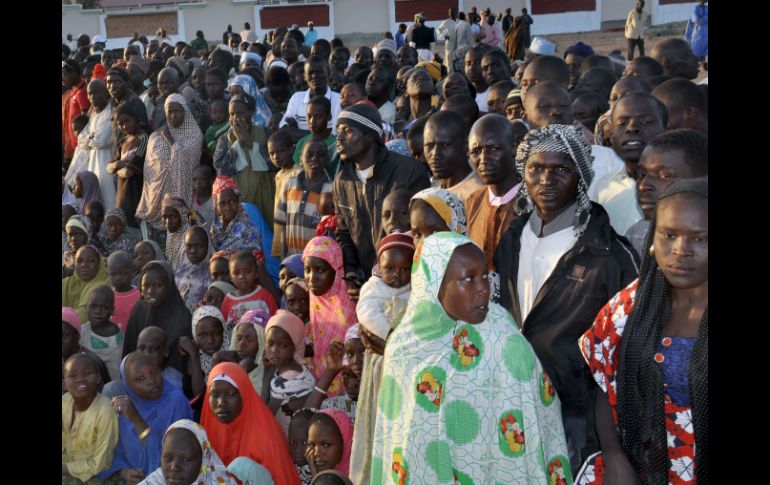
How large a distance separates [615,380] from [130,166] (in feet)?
21.8

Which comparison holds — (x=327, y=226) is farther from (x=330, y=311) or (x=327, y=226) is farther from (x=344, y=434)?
(x=344, y=434)

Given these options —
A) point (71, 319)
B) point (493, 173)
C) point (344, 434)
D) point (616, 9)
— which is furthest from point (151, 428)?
point (616, 9)

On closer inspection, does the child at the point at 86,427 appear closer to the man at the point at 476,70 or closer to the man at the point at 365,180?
the man at the point at 365,180

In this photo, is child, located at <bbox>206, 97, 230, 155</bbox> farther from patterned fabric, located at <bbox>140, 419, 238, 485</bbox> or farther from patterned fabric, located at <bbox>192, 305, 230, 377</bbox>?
patterned fabric, located at <bbox>140, 419, 238, 485</bbox>

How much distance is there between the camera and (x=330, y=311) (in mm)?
5430

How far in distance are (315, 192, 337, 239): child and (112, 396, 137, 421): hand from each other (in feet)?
4.91

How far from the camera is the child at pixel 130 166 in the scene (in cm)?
887

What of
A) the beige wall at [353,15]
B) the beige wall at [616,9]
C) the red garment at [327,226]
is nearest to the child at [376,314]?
the red garment at [327,226]

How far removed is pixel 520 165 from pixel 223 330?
267 cm

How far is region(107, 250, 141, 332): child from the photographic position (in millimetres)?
6551

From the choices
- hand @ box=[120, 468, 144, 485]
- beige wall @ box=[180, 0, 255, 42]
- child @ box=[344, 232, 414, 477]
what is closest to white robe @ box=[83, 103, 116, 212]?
hand @ box=[120, 468, 144, 485]

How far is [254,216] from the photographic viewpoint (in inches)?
303

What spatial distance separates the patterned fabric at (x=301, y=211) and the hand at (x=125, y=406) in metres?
1.75
